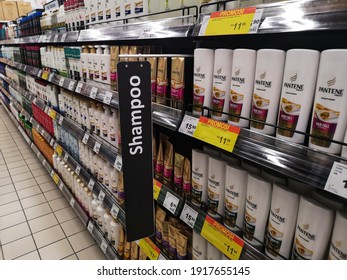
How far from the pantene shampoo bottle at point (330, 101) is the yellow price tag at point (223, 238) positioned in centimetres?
45

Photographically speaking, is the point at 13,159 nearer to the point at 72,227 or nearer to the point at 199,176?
the point at 72,227

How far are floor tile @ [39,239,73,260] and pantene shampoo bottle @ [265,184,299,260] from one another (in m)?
1.85

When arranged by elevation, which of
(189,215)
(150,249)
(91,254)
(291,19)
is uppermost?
(291,19)

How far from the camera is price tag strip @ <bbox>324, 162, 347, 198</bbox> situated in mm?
568

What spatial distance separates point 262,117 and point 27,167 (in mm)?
3776

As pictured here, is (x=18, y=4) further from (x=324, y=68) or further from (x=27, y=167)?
(x=324, y=68)

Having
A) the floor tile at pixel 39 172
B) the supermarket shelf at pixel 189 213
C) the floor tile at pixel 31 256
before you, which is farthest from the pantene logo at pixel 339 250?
the floor tile at pixel 39 172

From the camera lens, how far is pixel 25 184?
3.24 m

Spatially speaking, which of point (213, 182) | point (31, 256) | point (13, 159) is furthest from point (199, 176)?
point (13, 159)

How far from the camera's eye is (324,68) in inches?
24.4

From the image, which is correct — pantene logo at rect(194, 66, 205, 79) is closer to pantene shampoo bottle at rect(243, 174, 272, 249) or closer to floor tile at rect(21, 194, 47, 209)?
pantene shampoo bottle at rect(243, 174, 272, 249)

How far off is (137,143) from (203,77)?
0.34 m

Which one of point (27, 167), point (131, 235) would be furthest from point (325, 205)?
point (27, 167)

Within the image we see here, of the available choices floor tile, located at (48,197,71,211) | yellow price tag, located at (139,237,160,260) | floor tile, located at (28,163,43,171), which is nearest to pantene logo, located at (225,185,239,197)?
yellow price tag, located at (139,237,160,260)
